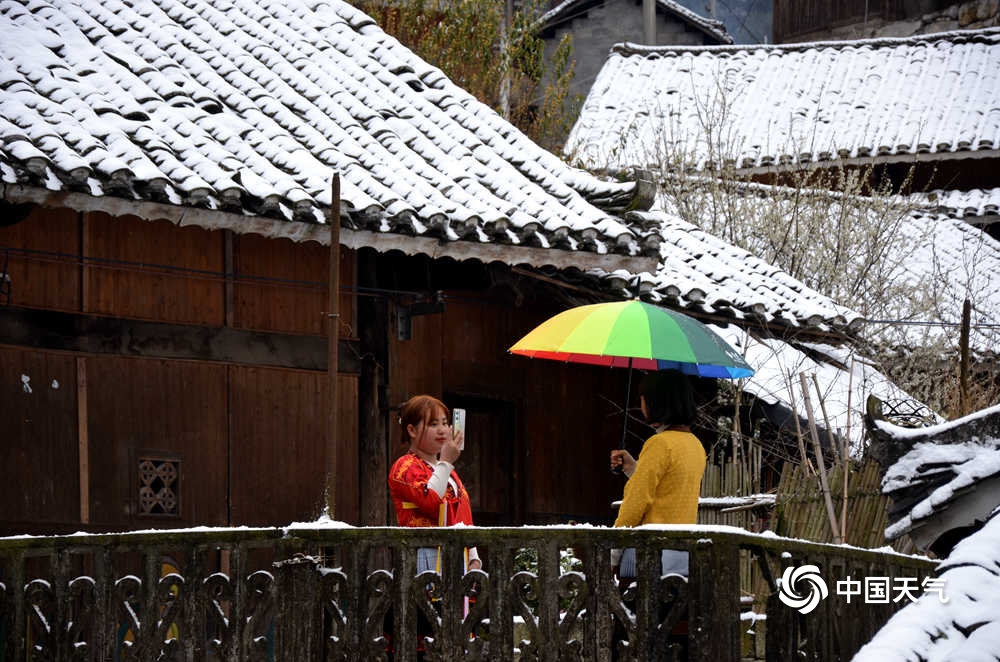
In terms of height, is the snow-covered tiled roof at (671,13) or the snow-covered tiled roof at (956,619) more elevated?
the snow-covered tiled roof at (671,13)

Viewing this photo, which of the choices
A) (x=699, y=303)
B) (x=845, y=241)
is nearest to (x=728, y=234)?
(x=845, y=241)

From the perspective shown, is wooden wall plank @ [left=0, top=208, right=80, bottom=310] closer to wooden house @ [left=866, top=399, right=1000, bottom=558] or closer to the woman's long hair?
the woman's long hair

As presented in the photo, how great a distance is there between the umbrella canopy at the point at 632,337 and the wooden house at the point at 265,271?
124 centimetres

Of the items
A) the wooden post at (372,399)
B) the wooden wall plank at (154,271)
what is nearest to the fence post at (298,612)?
the wooden wall plank at (154,271)

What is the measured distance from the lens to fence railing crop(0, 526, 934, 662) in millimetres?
5668

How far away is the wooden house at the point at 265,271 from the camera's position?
8.82m

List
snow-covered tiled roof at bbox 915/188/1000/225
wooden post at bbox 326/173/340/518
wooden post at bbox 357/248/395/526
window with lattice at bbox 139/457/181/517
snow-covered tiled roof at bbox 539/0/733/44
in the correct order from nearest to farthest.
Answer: wooden post at bbox 326/173/340/518, window with lattice at bbox 139/457/181/517, wooden post at bbox 357/248/395/526, snow-covered tiled roof at bbox 915/188/1000/225, snow-covered tiled roof at bbox 539/0/733/44

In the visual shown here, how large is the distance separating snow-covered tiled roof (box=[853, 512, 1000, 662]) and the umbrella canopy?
15.1 feet

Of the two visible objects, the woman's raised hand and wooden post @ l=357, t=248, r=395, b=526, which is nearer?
the woman's raised hand

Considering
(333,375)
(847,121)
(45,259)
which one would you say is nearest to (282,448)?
(45,259)

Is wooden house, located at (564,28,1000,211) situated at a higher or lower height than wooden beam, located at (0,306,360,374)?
higher

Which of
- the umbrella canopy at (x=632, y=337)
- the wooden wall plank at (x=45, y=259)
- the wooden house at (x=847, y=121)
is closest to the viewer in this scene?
the umbrella canopy at (x=632, y=337)

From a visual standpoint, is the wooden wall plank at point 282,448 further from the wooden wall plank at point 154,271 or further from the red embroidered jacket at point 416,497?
the red embroidered jacket at point 416,497

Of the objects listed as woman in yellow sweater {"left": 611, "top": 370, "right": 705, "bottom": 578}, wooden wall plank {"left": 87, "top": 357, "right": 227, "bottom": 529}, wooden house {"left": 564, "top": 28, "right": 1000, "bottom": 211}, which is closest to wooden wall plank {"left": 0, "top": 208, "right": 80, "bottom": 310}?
wooden wall plank {"left": 87, "top": 357, "right": 227, "bottom": 529}
